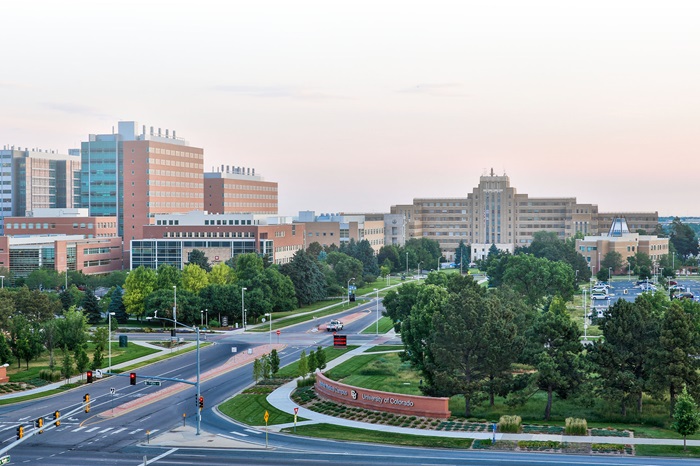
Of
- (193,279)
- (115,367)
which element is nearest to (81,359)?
(115,367)

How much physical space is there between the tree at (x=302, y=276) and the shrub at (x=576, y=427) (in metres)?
88.7

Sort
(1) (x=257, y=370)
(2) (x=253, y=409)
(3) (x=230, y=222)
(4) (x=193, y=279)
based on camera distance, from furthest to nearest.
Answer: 1. (3) (x=230, y=222)
2. (4) (x=193, y=279)
3. (1) (x=257, y=370)
4. (2) (x=253, y=409)

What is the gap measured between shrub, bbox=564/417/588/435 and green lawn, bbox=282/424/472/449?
6588 mm

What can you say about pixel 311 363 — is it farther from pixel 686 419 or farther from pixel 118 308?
pixel 118 308

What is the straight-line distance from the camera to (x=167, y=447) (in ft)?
188

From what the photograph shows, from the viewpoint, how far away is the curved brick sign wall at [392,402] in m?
63.4

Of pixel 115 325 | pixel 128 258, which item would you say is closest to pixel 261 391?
pixel 115 325

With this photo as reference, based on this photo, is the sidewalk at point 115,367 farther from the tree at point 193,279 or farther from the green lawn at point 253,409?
the tree at point 193,279

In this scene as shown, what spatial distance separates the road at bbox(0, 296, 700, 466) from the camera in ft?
174

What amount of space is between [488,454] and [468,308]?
14328 mm

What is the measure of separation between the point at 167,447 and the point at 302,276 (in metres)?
88.8

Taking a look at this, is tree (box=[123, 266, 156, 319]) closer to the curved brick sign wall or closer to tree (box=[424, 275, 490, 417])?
the curved brick sign wall

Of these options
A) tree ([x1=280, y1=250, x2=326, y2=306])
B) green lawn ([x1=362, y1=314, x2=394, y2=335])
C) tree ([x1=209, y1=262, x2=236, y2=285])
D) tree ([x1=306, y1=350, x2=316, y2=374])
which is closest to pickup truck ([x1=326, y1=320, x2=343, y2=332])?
green lawn ([x1=362, y1=314, x2=394, y2=335])

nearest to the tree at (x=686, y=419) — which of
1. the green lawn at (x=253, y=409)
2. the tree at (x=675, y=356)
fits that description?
the tree at (x=675, y=356)
